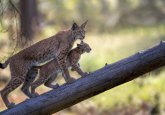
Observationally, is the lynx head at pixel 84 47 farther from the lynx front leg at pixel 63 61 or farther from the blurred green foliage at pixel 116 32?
the blurred green foliage at pixel 116 32

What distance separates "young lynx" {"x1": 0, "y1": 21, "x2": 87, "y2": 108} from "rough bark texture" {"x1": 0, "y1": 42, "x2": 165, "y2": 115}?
84 cm

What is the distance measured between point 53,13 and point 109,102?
16.0 metres

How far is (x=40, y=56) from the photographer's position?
33.7 feet

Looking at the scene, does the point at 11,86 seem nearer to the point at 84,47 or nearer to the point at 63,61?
the point at 63,61

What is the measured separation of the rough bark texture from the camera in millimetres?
8914

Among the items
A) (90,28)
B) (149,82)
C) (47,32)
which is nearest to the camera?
(149,82)

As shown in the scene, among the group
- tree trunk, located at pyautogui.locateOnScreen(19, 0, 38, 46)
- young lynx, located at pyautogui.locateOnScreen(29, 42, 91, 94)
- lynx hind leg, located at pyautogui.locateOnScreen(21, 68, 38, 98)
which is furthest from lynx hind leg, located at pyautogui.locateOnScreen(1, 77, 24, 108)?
tree trunk, located at pyautogui.locateOnScreen(19, 0, 38, 46)

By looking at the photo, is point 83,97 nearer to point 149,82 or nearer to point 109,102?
point 109,102

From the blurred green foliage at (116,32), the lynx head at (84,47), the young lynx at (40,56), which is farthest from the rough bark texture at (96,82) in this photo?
the blurred green foliage at (116,32)

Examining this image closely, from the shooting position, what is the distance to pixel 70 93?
900 centimetres

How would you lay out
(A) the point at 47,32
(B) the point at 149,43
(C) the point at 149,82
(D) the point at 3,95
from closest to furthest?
1. (D) the point at 3,95
2. (C) the point at 149,82
3. (B) the point at 149,43
4. (A) the point at 47,32

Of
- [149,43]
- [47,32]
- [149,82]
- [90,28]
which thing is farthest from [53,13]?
[149,82]

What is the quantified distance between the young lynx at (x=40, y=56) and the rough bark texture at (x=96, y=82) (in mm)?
841

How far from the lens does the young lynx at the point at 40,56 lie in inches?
398
